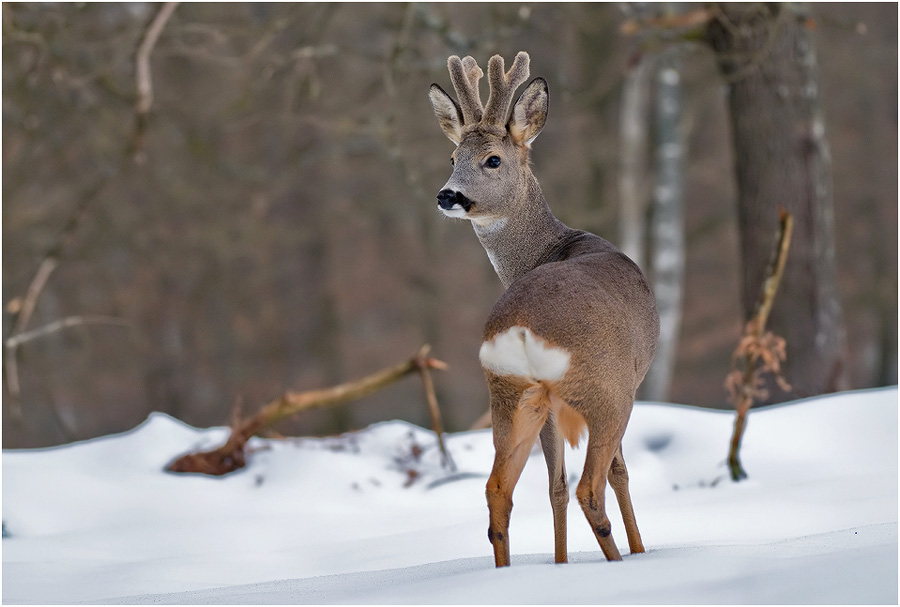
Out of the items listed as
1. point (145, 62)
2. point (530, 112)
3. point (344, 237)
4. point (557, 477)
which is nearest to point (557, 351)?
point (557, 477)

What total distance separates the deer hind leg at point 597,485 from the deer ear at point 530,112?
141 cm

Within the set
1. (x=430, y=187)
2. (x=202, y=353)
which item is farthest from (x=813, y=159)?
(x=202, y=353)

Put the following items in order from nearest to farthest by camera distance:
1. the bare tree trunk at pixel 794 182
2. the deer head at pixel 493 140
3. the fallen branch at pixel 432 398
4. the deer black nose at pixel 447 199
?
the deer black nose at pixel 447 199
the deer head at pixel 493 140
the fallen branch at pixel 432 398
the bare tree trunk at pixel 794 182

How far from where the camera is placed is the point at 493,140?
429cm

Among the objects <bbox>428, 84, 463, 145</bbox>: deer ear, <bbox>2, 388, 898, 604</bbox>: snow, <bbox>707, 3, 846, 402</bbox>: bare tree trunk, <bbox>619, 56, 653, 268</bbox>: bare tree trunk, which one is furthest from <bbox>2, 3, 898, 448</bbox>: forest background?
<bbox>428, 84, 463, 145</bbox>: deer ear

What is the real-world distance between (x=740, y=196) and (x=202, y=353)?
14.7 m

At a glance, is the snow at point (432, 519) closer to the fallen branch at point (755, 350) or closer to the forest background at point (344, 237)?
the fallen branch at point (755, 350)

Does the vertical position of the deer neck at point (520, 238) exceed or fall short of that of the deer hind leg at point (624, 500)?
it exceeds it

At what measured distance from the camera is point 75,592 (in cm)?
444

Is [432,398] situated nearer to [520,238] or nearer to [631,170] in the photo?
[520,238]

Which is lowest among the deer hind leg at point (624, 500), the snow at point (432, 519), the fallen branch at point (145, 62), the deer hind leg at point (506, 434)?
the snow at point (432, 519)

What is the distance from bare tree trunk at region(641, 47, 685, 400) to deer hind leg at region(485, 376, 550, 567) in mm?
9148

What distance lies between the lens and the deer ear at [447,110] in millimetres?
4465

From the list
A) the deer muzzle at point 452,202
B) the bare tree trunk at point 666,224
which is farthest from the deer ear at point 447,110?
the bare tree trunk at point 666,224
